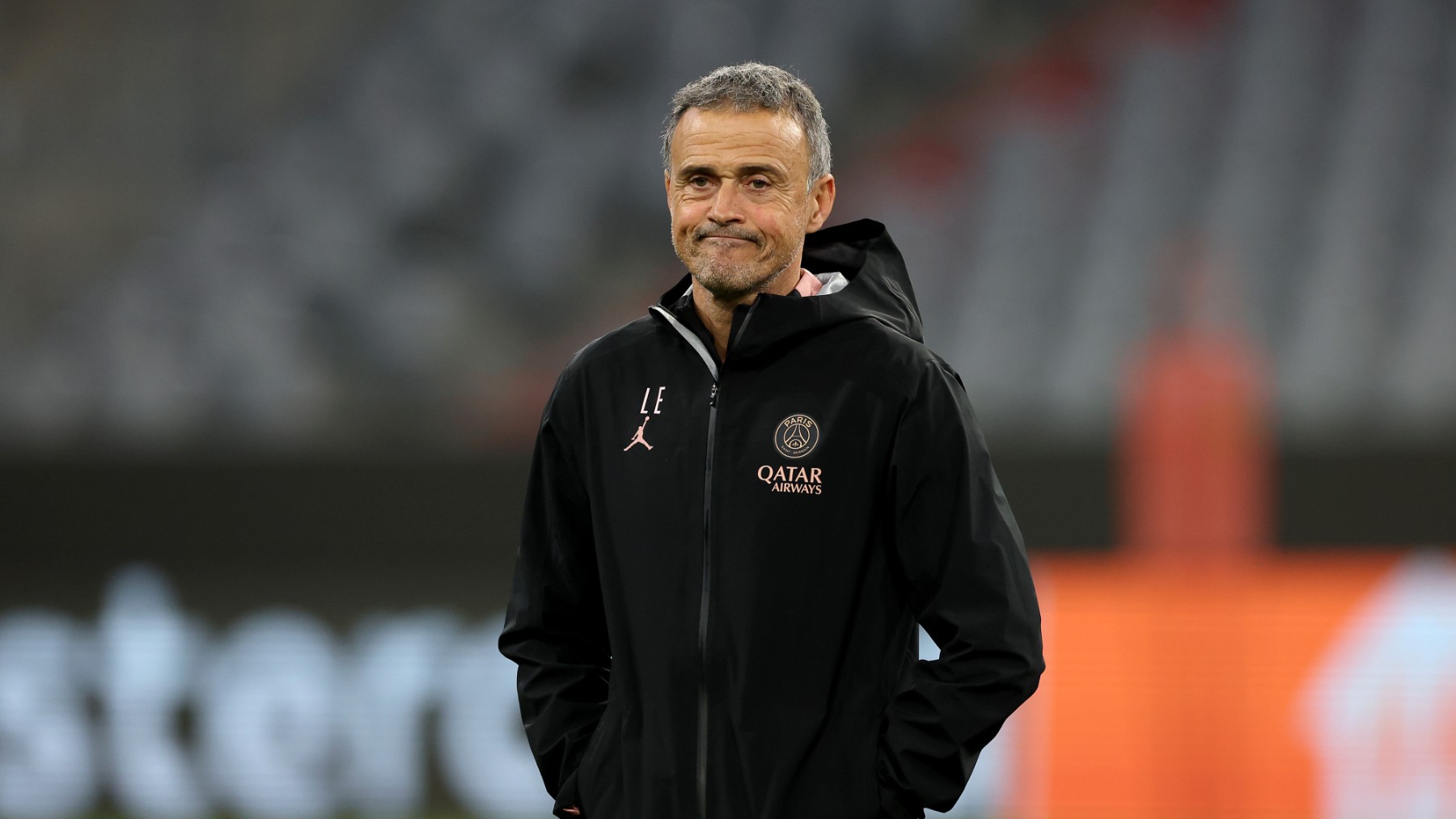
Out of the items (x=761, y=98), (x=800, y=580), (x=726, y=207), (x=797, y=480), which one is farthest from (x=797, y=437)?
(x=761, y=98)

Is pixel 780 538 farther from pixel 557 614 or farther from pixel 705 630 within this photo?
pixel 557 614

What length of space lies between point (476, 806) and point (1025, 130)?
4.17 metres

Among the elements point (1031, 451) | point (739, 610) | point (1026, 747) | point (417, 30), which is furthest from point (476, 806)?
point (739, 610)

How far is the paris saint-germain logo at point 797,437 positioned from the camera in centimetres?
201

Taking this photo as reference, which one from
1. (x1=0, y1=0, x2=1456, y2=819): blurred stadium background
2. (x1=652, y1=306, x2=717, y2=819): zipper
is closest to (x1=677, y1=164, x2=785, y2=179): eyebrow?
(x1=652, y1=306, x2=717, y2=819): zipper

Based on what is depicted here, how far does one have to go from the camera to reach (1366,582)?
6.04 meters

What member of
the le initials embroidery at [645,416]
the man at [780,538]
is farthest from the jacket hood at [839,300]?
the le initials embroidery at [645,416]

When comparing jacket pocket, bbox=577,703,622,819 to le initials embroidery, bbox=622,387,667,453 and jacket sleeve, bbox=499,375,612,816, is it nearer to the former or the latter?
jacket sleeve, bbox=499,375,612,816

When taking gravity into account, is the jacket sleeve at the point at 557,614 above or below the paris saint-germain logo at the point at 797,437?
below

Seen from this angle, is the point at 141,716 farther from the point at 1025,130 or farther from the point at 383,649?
the point at 1025,130

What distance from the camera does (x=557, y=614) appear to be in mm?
2229

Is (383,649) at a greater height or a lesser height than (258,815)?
greater

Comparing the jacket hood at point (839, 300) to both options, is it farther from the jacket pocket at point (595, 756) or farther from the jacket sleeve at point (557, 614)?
the jacket pocket at point (595, 756)

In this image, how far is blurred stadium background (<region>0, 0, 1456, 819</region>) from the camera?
6078 millimetres
